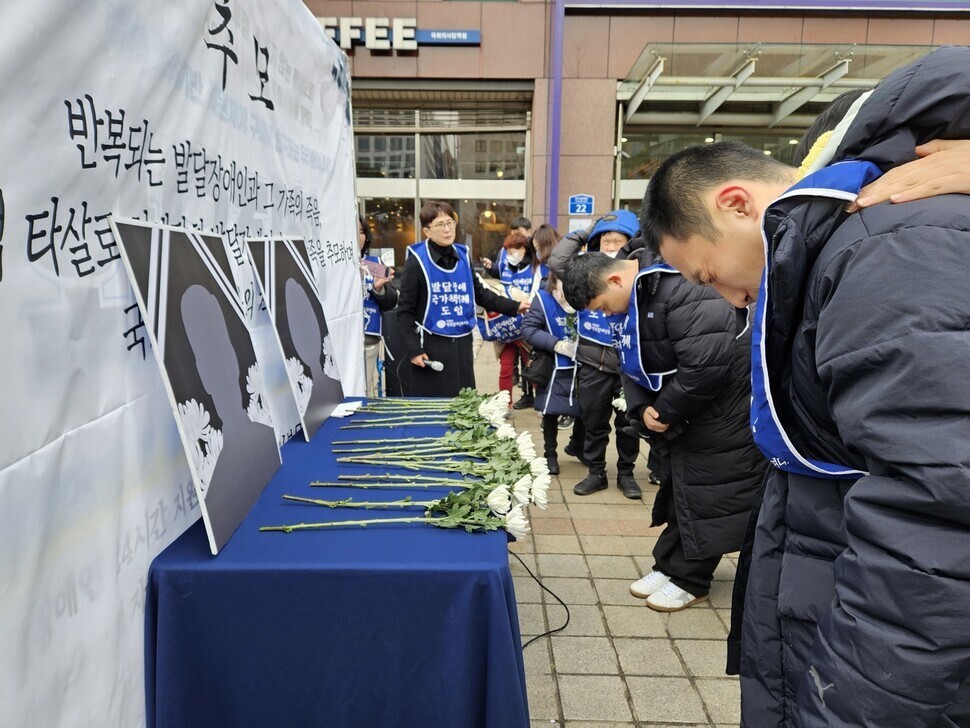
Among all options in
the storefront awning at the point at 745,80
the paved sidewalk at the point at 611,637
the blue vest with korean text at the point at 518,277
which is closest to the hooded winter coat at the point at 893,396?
the paved sidewalk at the point at 611,637

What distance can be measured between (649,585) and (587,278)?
1.48 m

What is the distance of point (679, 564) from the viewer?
2957 millimetres

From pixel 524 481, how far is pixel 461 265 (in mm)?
2992

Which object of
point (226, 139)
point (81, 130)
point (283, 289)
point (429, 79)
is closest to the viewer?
point (81, 130)

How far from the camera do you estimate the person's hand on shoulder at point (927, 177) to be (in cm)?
92

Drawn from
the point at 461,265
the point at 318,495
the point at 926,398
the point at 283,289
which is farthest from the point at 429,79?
the point at 926,398

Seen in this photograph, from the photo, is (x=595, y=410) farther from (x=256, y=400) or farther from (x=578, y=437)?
(x=256, y=400)

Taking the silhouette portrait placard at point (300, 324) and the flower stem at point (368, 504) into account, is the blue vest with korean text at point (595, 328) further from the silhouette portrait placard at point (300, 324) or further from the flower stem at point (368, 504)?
the flower stem at point (368, 504)

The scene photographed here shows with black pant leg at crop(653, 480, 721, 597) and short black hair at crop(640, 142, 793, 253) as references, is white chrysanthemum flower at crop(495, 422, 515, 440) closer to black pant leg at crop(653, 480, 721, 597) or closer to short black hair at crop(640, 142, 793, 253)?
short black hair at crop(640, 142, 793, 253)

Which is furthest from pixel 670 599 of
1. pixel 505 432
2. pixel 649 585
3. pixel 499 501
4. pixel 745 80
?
pixel 745 80

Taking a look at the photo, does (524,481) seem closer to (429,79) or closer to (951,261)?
(951,261)

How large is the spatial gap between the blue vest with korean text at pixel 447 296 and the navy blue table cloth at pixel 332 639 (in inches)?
124

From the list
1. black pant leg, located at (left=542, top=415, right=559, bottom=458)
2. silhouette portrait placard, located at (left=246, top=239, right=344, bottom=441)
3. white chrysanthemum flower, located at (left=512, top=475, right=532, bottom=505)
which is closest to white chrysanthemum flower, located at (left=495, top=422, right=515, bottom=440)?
white chrysanthemum flower, located at (left=512, top=475, right=532, bottom=505)

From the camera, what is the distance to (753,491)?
109 inches
